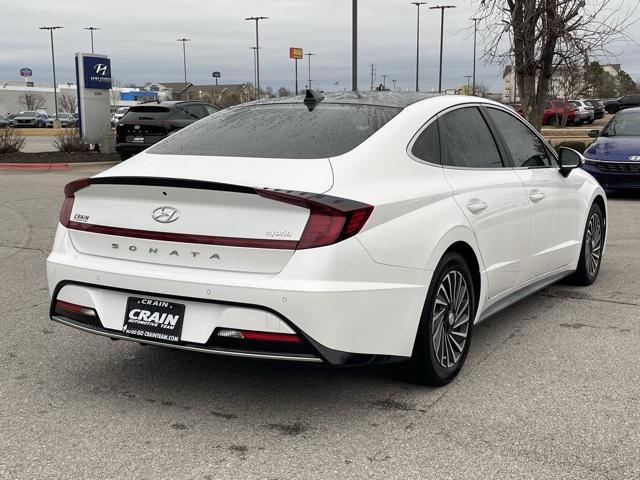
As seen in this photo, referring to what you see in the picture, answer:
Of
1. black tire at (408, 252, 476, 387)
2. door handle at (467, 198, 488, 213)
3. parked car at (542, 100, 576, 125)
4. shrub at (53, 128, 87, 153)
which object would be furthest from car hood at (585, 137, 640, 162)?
parked car at (542, 100, 576, 125)

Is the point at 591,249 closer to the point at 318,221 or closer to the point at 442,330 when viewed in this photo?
the point at 442,330

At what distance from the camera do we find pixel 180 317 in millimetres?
3590

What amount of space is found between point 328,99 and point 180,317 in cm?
188

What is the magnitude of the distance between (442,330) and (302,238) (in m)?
1.18

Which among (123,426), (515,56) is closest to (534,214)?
(123,426)

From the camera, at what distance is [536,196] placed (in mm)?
5297

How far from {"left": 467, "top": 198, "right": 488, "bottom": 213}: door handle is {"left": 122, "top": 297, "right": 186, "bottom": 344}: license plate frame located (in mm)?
1799

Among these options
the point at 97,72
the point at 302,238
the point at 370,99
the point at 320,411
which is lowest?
the point at 320,411

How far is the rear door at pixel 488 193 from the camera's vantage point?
4453mm

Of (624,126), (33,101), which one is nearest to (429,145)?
(624,126)

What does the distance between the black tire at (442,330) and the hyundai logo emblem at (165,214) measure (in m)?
1.36

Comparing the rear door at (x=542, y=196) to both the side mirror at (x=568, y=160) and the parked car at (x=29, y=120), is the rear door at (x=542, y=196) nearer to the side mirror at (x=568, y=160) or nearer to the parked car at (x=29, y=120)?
the side mirror at (x=568, y=160)

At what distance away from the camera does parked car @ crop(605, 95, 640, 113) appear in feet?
177

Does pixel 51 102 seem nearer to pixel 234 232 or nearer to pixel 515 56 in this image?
pixel 515 56
